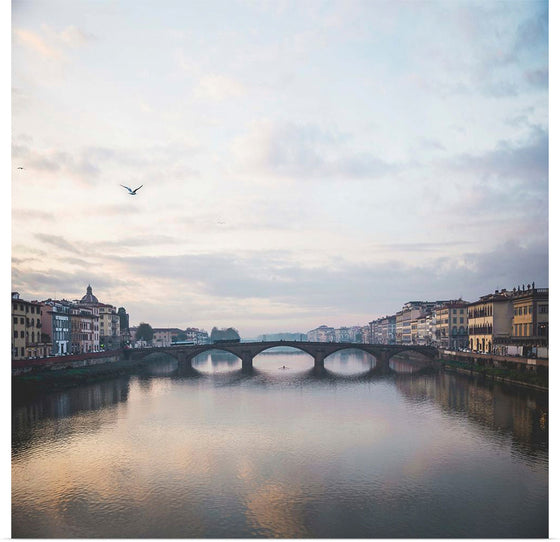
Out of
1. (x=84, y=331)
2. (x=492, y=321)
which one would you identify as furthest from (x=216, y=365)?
(x=492, y=321)

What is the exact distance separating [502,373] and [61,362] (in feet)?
182

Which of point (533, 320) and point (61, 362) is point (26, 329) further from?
point (533, 320)

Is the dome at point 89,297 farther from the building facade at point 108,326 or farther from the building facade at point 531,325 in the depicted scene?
the building facade at point 531,325

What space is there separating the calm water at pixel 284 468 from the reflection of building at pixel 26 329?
16820 mm

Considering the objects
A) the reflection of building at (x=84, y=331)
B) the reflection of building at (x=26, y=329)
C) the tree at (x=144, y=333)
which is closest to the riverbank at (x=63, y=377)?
the reflection of building at (x=26, y=329)

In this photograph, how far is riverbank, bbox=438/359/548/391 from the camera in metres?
50.5

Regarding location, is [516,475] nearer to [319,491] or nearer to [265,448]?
[319,491]

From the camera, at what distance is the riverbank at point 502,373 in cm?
5047

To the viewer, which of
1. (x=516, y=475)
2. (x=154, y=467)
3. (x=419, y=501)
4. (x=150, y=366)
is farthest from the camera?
(x=150, y=366)

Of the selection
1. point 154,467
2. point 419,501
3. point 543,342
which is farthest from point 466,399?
point 154,467

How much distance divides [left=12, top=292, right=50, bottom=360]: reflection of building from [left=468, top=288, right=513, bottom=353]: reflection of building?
214 feet

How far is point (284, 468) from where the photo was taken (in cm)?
2934

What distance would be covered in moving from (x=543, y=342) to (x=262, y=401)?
33469mm

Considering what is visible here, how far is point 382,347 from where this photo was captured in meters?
98.0
